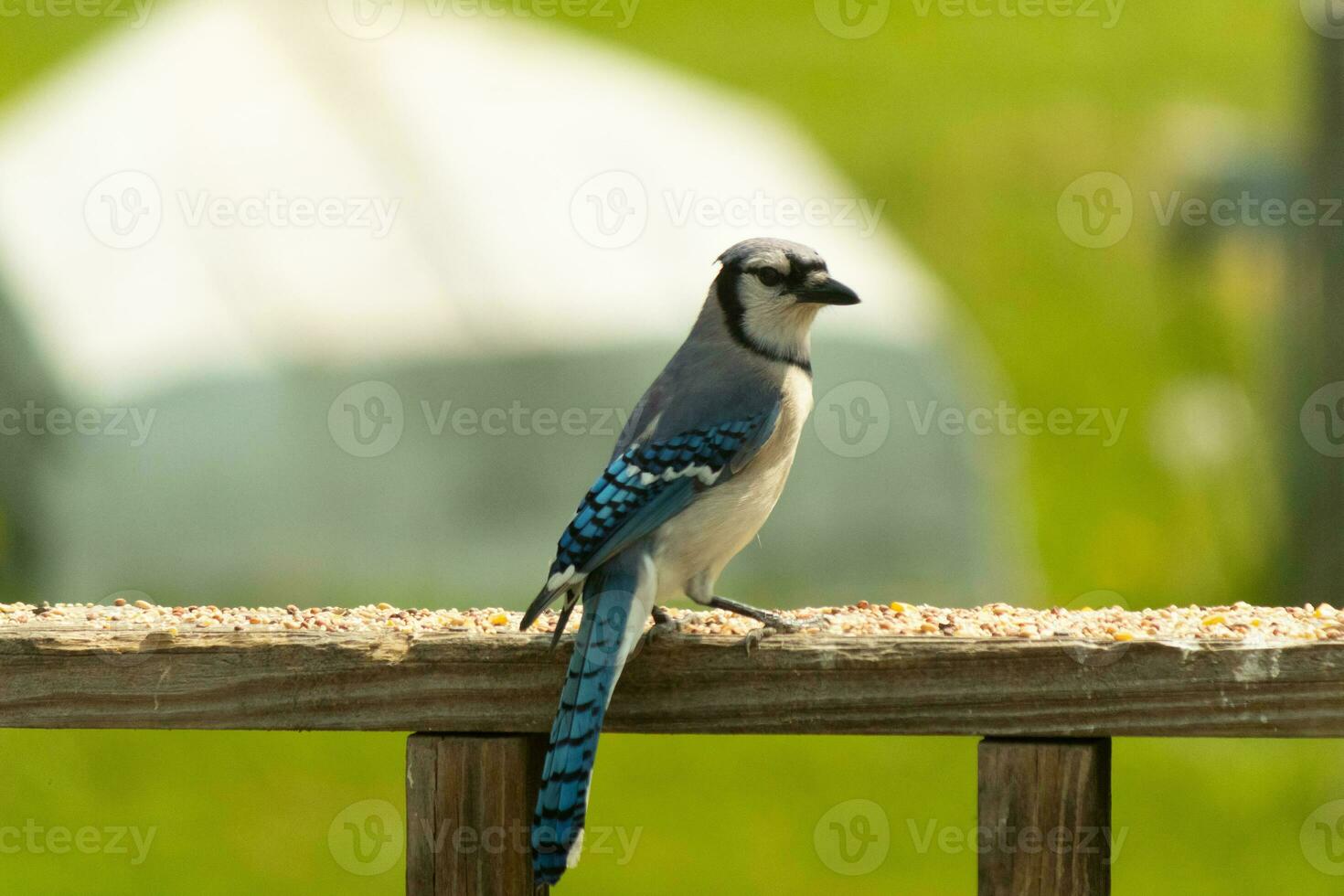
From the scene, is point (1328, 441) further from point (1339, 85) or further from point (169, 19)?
point (169, 19)

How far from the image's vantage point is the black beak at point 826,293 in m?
3.72

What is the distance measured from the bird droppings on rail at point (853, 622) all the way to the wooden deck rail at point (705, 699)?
0.06m

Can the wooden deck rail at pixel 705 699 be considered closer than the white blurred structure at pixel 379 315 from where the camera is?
Yes

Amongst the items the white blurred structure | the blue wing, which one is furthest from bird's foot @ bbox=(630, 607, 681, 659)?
the white blurred structure

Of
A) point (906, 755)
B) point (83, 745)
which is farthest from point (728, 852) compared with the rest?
point (83, 745)

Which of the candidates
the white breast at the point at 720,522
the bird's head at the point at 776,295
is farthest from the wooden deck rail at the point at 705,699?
the bird's head at the point at 776,295

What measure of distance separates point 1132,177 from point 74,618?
11.4 m

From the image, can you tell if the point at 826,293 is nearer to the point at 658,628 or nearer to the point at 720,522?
the point at 720,522

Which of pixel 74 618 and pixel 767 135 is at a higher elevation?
pixel 767 135

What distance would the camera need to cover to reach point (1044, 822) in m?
2.57

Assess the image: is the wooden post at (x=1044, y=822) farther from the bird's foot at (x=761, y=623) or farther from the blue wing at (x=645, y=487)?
the blue wing at (x=645, y=487)

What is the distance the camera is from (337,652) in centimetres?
285

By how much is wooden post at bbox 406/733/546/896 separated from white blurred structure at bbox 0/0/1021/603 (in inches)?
205

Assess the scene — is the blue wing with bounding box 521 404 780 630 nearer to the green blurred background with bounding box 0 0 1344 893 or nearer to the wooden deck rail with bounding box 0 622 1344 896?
the wooden deck rail with bounding box 0 622 1344 896
